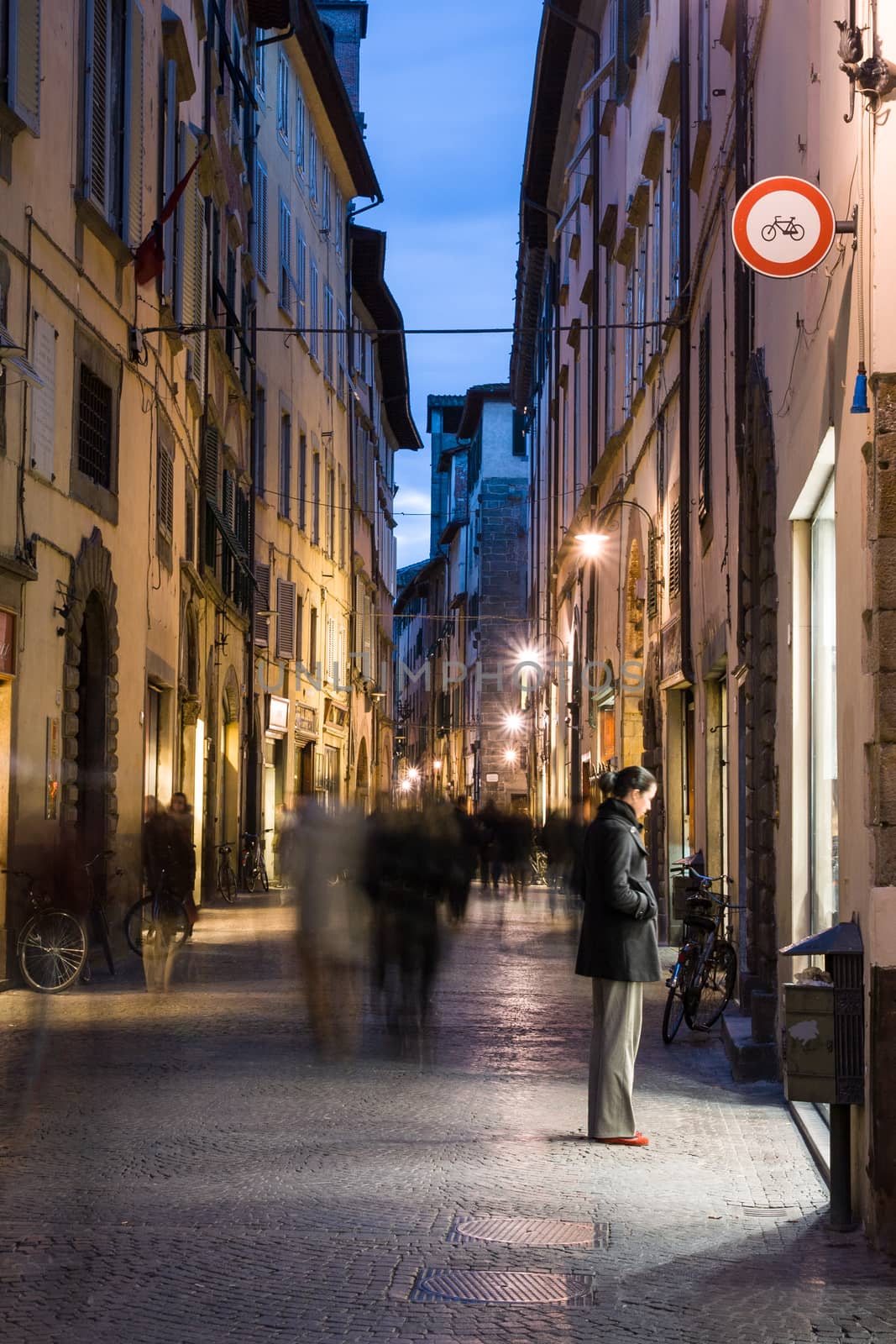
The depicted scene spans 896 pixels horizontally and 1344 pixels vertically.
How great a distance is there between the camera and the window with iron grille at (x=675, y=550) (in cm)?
2019

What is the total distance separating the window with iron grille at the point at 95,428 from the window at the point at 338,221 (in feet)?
90.5

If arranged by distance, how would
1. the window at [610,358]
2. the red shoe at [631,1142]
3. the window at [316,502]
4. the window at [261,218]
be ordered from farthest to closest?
the window at [316,502] → the window at [261,218] → the window at [610,358] → the red shoe at [631,1142]

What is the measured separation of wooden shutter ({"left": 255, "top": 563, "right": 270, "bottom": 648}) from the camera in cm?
3456

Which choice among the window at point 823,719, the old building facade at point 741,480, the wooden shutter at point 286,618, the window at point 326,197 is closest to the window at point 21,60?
the old building facade at point 741,480

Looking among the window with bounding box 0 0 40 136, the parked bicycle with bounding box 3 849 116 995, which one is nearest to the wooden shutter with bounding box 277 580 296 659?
the window with bounding box 0 0 40 136

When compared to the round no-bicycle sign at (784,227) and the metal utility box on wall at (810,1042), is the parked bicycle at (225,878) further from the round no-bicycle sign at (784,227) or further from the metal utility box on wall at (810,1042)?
the metal utility box on wall at (810,1042)

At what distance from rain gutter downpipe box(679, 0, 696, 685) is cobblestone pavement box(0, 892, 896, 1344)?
22.4 ft

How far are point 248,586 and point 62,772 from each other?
54.9 feet

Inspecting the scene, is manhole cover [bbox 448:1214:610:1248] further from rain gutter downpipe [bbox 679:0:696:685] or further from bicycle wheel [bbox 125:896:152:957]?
rain gutter downpipe [bbox 679:0:696:685]

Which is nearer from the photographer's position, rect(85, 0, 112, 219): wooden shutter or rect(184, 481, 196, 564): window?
rect(85, 0, 112, 219): wooden shutter

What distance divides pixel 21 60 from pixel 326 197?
2976 centimetres

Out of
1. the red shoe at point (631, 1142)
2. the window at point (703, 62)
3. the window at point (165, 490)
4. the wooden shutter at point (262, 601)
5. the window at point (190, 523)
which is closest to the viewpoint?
the red shoe at point (631, 1142)

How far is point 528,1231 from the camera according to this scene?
22.1 ft

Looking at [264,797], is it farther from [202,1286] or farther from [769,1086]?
[202,1286]
